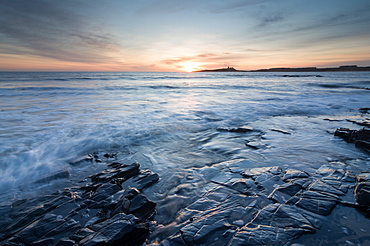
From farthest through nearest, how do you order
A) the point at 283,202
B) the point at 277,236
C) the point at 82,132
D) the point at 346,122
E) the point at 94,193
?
the point at 346,122 < the point at 82,132 < the point at 94,193 < the point at 283,202 < the point at 277,236

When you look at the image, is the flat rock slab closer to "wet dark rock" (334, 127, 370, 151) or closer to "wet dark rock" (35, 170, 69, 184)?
"wet dark rock" (334, 127, 370, 151)

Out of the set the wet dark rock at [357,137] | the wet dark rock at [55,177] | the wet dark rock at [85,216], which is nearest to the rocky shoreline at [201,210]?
the wet dark rock at [85,216]

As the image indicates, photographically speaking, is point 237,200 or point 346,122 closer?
point 237,200

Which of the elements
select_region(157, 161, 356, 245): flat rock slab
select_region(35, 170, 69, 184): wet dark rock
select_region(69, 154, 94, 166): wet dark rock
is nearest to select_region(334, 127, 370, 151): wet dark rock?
select_region(157, 161, 356, 245): flat rock slab

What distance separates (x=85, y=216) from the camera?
225 centimetres

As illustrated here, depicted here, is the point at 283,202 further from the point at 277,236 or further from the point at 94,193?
the point at 94,193

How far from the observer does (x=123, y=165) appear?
3.57m

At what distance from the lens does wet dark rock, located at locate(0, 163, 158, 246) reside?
6.21 feet

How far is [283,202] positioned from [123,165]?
2811 mm

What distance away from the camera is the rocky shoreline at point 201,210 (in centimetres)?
189

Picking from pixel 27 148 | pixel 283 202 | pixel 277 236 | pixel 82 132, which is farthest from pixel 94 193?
pixel 82 132

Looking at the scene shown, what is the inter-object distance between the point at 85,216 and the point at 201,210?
1466 millimetres

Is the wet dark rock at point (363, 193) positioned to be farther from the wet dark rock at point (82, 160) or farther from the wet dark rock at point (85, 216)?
the wet dark rock at point (82, 160)

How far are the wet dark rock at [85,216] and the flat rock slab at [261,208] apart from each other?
393 millimetres
